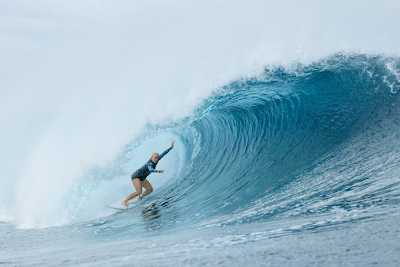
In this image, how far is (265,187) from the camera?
7641mm

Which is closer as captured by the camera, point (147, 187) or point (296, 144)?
point (296, 144)

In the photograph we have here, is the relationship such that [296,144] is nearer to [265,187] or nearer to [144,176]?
[265,187]

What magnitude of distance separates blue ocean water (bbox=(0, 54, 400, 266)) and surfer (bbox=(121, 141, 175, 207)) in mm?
270

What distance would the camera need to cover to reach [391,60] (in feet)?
35.1

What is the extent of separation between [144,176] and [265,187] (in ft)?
10.8

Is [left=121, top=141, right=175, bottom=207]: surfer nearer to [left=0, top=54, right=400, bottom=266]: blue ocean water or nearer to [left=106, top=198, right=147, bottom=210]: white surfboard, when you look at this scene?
[left=106, top=198, right=147, bottom=210]: white surfboard

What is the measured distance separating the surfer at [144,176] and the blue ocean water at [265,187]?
27 cm

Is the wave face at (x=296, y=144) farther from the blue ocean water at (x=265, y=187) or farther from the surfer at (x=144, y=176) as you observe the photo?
the surfer at (x=144, y=176)

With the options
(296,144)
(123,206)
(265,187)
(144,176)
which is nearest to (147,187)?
(144,176)

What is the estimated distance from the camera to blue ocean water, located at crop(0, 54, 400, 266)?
14.7 feet

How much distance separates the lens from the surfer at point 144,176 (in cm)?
985

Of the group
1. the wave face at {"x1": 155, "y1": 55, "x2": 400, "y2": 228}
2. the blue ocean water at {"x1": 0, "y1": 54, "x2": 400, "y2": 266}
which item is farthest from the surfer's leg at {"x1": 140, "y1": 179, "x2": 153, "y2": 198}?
the wave face at {"x1": 155, "y1": 55, "x2": 400, "y2": 228}

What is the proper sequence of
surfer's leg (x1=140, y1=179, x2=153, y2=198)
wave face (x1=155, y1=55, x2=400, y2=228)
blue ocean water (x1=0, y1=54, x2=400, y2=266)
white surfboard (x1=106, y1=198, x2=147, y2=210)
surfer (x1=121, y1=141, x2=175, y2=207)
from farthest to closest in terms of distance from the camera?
1. surfer's leg (x1=140, y1=179, x2=153, y2=198)
2. surfer (x1=121, y1=141, x2=175, y2=207)
3. white surfboard (x1=106, y1=198, x2=147, y2=210)
4. wave face (x1=155, y1=55, x2=400, y2=228)
5. blue ocean water (x1=0, y1=54, x2=400, y2=266)

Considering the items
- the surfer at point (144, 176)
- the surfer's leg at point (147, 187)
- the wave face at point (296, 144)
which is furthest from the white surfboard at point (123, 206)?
the wave face at point (296, 144)
